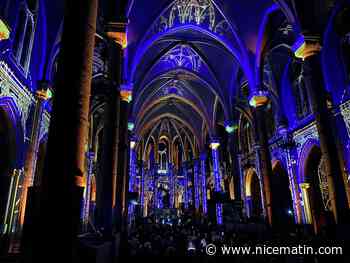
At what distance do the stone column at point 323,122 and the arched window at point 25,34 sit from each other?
943 centimetres

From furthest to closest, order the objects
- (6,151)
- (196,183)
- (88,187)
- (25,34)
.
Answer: (196,183) < (88,187) < (25,34) < (6,151)

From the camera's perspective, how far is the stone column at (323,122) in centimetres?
602

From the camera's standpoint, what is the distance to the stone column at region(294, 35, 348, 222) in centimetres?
602

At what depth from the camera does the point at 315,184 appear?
13.2 m

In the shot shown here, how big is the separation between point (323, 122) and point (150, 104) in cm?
1685

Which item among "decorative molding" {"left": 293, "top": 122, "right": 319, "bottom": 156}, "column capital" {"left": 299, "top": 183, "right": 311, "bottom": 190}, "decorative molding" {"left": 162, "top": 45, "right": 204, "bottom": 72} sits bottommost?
"column capital" {"left": 299, "top": 183, "right": 311, "bottom": 190}

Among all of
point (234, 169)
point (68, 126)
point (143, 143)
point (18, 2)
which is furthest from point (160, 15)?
point (143, 143)

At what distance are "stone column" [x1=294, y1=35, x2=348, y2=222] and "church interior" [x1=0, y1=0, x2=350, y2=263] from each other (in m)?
0.03

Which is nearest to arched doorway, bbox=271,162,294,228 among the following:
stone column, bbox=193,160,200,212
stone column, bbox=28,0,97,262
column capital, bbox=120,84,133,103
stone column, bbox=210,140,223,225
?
stone column, bbox=210,140,223,225

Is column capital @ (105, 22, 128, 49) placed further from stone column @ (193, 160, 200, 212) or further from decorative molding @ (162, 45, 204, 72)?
stone column @ (193, 160, 200, 212)

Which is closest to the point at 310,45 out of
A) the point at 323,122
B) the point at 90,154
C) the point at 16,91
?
the point at 323,122

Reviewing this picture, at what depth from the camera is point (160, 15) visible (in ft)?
39.6

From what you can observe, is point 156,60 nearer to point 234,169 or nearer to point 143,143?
point 234,169

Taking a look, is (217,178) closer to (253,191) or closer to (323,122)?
(253,191)
